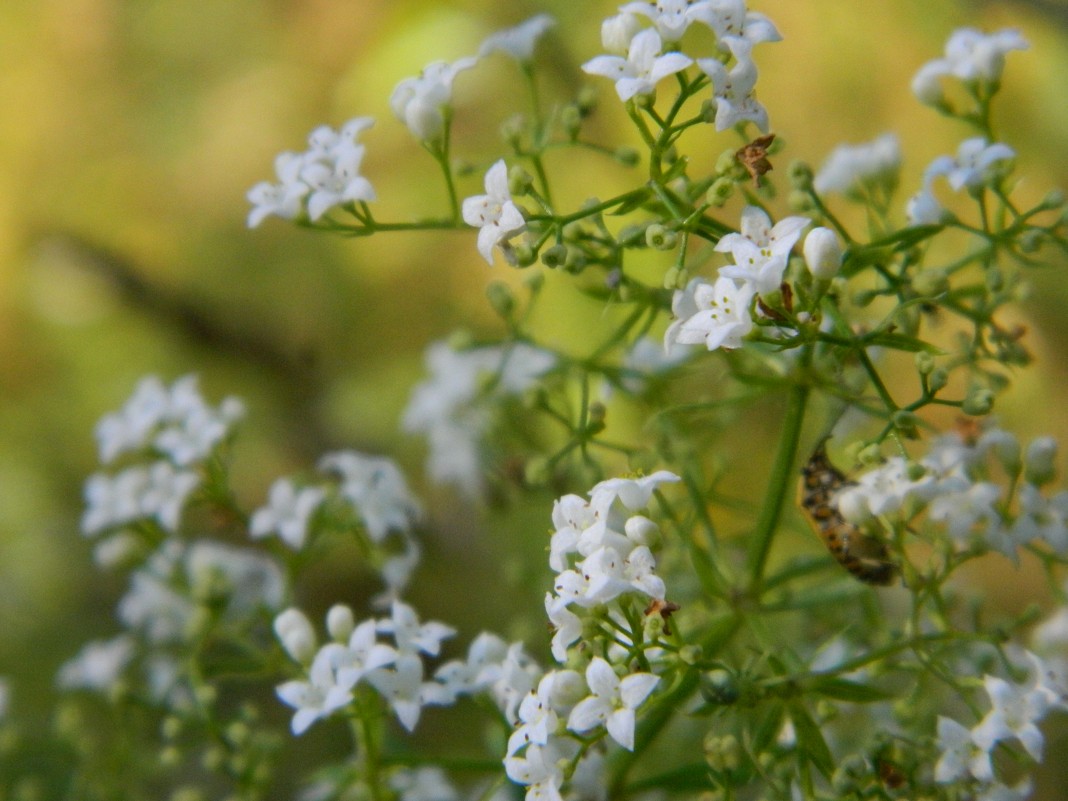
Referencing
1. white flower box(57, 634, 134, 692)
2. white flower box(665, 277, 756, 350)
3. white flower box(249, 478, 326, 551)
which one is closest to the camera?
white flower box(665, 277, 756, 350)

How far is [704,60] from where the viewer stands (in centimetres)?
158

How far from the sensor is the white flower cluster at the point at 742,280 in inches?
58.7

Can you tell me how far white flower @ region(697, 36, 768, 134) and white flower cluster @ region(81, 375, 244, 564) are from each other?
1.25 m

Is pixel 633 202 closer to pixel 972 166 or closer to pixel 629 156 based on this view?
pixel 629 156

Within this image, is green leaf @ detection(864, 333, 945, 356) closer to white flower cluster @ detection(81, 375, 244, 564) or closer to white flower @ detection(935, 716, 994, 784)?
white flower @ detection(935, 716, 994, 784)

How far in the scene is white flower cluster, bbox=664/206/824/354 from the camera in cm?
149

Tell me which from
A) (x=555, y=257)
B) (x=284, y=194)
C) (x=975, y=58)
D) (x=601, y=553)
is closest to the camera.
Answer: (x=601, y=553)

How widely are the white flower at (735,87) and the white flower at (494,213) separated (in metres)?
0.31

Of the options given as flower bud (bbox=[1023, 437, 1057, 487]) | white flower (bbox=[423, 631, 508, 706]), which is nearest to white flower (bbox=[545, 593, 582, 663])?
white flower (bbox=[423, 631, 508, 706])

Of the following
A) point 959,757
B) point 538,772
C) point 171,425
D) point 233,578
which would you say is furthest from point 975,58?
point 233,578

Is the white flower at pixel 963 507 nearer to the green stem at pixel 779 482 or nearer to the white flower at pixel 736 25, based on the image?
the green stem at pixel 779 482

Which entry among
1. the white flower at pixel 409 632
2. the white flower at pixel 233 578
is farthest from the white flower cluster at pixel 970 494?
the white flower at pixel 233 578

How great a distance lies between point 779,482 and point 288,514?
101cm

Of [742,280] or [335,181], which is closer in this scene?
[742,280]
